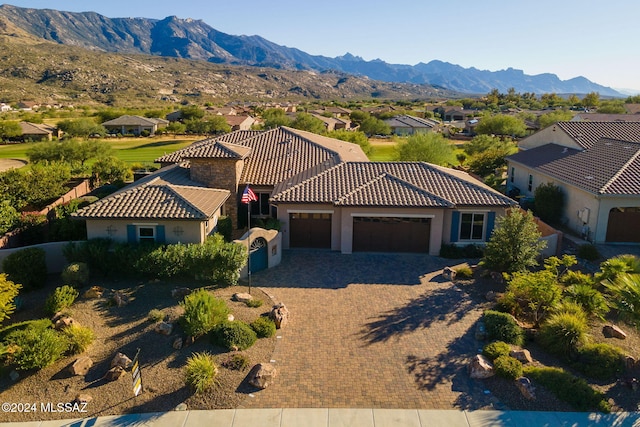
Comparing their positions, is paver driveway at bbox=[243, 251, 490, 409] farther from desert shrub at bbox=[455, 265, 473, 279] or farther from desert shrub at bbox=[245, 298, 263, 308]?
desert shrub at bbox=[245, 298, 263, 308]

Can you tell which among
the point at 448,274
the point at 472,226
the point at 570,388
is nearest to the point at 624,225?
the point at 472,226

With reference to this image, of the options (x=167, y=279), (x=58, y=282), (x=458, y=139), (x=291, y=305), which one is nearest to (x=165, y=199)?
(x=167, y=279)

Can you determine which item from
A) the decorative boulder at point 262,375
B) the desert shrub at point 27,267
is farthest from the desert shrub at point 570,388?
the desert shrub at point 27,267

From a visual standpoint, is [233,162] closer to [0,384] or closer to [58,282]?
[58,282]

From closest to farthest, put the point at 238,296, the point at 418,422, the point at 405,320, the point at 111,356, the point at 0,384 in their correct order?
the point at 418,422 < the point at 0,384 < the point at 111,356 < the point at 405,320 < the point at 238,296

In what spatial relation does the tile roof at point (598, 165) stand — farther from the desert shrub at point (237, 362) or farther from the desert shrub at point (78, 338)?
the desert shrub at point (78, 338)

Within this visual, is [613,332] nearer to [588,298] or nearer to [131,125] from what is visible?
[588,298]
